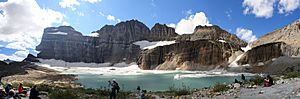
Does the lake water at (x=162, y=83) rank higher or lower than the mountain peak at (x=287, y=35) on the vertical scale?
lower

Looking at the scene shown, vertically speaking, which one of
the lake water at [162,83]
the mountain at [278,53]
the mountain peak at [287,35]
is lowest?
the lake water at [162,83]

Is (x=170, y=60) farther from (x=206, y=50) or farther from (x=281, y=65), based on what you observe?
(x=281, y=65)

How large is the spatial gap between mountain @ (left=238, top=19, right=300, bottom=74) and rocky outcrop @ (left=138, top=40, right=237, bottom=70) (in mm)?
15295

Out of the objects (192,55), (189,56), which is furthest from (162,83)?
(189,56)

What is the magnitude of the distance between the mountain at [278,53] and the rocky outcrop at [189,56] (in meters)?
15.3

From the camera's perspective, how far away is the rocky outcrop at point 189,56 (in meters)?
154

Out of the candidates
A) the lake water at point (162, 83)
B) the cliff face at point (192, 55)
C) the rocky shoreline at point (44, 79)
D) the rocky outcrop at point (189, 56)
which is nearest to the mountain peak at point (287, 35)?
the cliff face at point (192, 55)

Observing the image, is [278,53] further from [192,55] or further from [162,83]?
[162,83]

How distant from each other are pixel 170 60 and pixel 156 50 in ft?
45.5

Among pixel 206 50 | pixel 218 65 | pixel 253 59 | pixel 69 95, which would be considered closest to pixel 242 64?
pixel 253 59

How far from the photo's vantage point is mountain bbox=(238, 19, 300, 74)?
4769 inches

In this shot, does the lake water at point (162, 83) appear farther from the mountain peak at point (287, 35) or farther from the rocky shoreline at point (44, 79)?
the mountain peak at point (287, 35)

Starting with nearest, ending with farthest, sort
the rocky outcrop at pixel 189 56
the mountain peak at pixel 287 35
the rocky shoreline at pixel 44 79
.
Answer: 1. the rocky shoreline at pixel 44 79
2. the mountain peak at pixel 287 35
3. the rocky outcrop at pixel 189 56

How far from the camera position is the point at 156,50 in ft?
606
